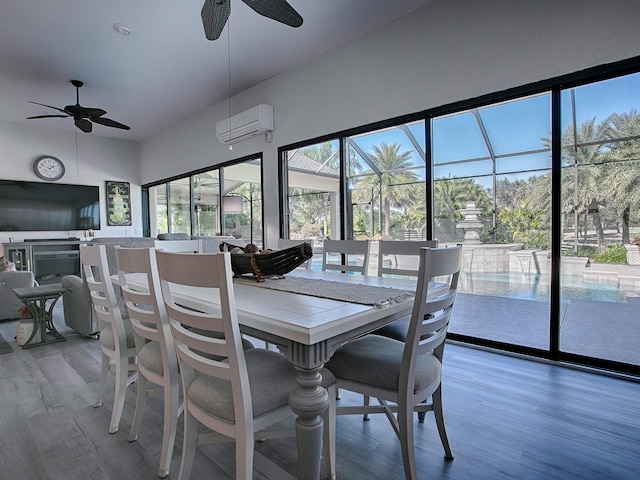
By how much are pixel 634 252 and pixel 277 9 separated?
2.89 m

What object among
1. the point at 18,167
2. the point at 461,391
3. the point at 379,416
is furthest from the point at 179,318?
the point at 18,167

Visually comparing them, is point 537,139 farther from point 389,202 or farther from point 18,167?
point 18,167

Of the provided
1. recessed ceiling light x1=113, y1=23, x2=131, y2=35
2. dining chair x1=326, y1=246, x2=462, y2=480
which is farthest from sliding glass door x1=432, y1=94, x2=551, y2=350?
recessed ceiling light x1=113, y1=23, x2=131, y2=35

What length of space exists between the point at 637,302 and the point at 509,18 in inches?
89.2

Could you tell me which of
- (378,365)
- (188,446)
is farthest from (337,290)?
(188,446)

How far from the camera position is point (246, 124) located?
4625 millimetres

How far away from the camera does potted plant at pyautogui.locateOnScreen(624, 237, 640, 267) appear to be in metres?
2.40

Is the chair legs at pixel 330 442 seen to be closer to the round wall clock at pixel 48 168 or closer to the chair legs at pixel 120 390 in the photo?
the chair legs at pixel 120 390

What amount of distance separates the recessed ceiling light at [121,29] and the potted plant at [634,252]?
15.0 ft

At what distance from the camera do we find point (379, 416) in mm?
1961

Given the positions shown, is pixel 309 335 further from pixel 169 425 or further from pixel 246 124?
pixel 246 124

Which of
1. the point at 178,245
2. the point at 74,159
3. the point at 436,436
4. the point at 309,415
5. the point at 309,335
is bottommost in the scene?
the point at 436,436

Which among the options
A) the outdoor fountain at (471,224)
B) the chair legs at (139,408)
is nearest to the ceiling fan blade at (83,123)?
the chair legs at (139,408)

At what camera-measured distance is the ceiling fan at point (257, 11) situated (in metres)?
2.12
